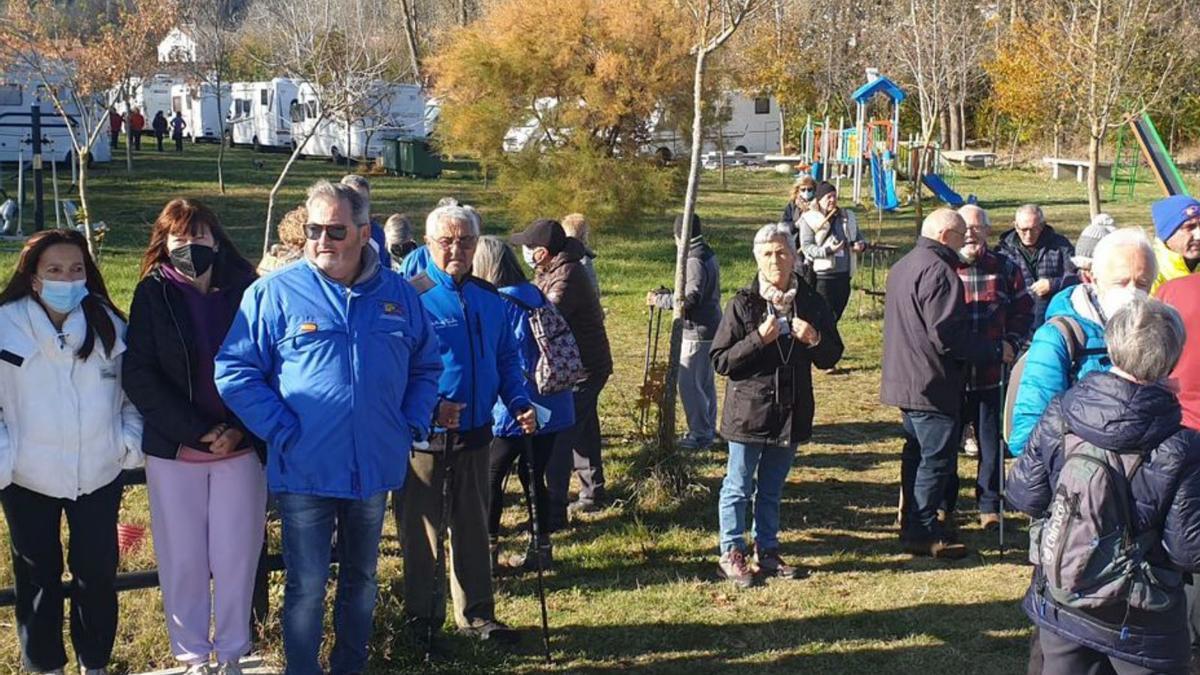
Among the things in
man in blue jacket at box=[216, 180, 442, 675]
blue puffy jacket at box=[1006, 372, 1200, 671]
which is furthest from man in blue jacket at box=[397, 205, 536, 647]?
blue puffy jacket at box=[1006, 372, 1200, 671]

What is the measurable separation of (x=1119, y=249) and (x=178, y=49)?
119ft

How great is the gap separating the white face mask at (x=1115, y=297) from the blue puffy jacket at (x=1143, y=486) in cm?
77

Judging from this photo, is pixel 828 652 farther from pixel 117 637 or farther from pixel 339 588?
pixel 117 637

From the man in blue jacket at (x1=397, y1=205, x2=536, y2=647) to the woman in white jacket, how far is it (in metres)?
1.15

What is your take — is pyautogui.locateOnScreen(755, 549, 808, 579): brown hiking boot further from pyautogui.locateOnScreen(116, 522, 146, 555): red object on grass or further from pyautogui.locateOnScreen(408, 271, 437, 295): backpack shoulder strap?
pyautogui.locateOnScreen(116, 522, 146, 555): red object on grass

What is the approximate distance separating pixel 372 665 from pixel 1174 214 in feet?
13.0

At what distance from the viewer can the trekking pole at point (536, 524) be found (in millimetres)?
5086

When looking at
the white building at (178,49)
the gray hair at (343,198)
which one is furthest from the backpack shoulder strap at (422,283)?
the white building at (178,49)

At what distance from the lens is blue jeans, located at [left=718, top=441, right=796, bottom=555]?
594 cm

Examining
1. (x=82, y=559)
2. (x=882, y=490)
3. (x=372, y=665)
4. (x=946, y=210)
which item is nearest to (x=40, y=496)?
(x=82, y=559)

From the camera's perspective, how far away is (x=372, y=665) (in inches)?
191

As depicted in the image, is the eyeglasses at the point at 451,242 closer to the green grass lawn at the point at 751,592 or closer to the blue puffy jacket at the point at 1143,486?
the green grass lawn at the point at 751,592

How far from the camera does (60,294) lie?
13.8 feet

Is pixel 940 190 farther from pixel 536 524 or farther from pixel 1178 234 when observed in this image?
pixel 536 524
